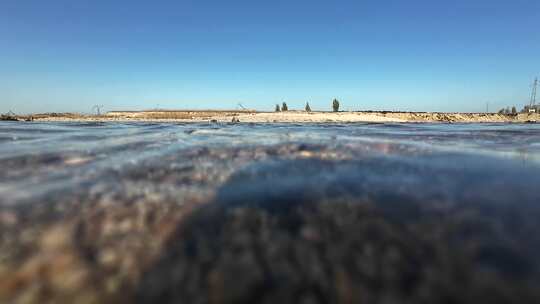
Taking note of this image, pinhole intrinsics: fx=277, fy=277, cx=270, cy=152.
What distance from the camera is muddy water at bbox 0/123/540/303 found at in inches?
41.8

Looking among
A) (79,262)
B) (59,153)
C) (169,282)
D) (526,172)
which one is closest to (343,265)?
(169,282)

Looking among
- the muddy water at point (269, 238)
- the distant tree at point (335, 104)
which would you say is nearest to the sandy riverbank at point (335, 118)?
the muddy water at point (269, 238)

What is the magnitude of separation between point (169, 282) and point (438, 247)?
120cm

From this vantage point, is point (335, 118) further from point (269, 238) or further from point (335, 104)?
point (335, 104)

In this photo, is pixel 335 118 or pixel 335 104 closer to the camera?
pixel 335 118

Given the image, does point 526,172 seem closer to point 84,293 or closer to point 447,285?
point 447,285

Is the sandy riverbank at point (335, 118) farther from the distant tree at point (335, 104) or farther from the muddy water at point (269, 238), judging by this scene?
the distant tree at point (335, 104)

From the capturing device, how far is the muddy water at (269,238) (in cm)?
106

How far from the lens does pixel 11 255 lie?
121cm

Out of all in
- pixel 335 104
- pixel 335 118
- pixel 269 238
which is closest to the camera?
pixel 269 238

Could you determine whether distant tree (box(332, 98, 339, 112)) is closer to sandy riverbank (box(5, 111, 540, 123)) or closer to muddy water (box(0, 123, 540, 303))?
sandy riverbank (box(5, 111, 540, 123))

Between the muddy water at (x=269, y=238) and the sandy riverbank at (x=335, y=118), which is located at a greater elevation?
the sandy riverbank at (x=335, y=118)

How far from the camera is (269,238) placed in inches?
53.6

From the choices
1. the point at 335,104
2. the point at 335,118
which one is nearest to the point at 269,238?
the point at 335,118
